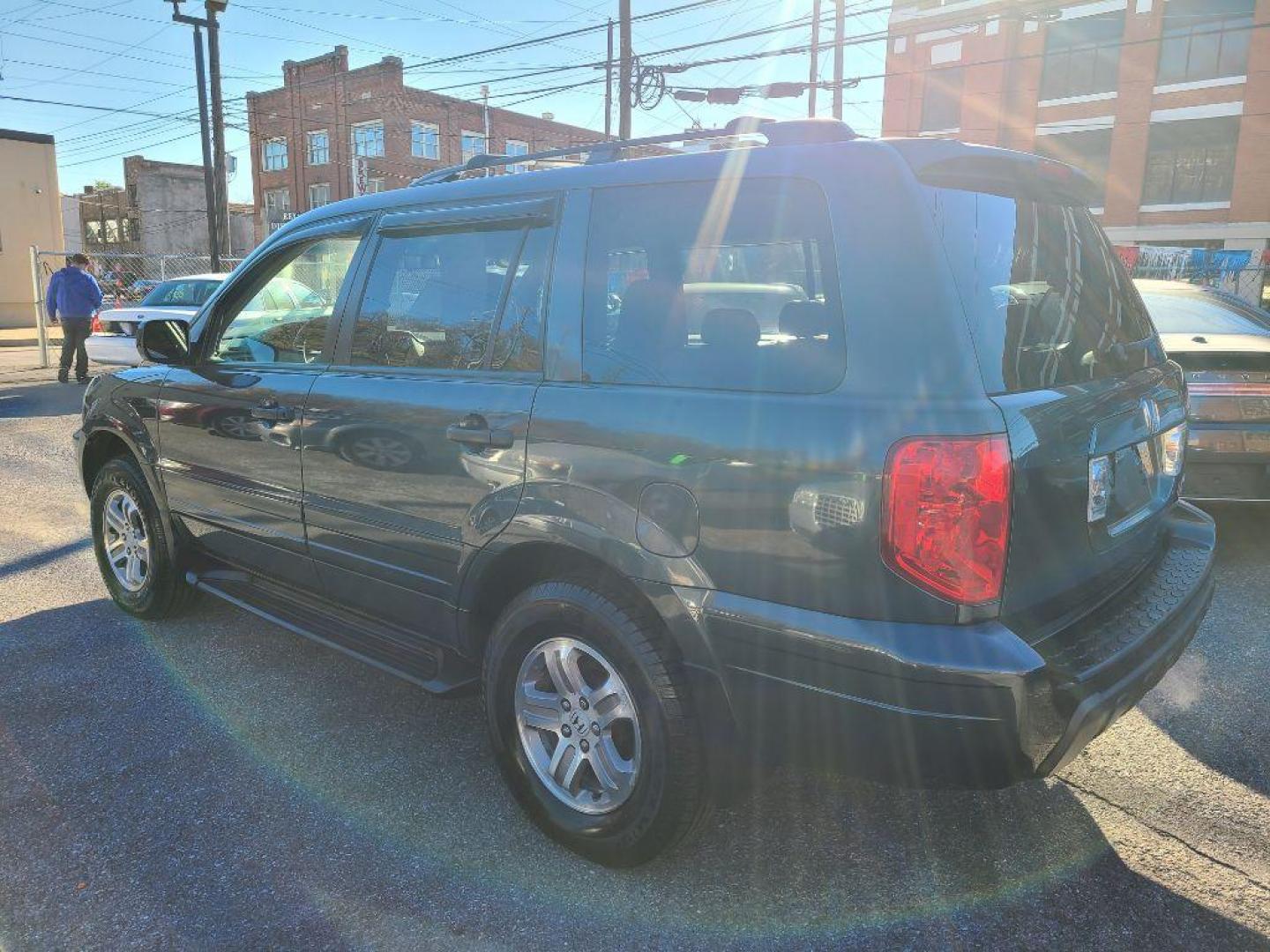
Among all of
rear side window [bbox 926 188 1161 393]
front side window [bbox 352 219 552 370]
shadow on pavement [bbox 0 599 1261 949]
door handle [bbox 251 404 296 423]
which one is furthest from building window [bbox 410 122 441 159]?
rear side window [bbox 926 188 1161 393]

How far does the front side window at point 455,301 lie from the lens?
2732 mm

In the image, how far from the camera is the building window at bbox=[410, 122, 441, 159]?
4019cm

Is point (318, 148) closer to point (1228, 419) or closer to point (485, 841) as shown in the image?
point (1228, 419)

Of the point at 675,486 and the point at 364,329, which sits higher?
the point at 364,329

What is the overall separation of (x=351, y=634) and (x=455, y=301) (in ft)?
4.10

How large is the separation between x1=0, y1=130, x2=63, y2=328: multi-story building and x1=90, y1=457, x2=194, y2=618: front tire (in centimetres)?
2965

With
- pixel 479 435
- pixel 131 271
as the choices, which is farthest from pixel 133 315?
pixel 131 271

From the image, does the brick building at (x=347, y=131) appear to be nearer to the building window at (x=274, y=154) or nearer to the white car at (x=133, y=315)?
the building window at (x=274, y=154)

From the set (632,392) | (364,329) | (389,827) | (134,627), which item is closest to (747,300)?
(632,392)

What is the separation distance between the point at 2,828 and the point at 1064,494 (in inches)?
125

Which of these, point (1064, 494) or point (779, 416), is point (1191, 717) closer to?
point (1064, 494)

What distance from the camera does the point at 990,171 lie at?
2.35 meters

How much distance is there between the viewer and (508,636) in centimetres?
267

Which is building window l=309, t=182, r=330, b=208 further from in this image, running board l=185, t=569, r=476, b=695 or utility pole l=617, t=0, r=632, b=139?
running board l=185, t=569, r=476, b=695
